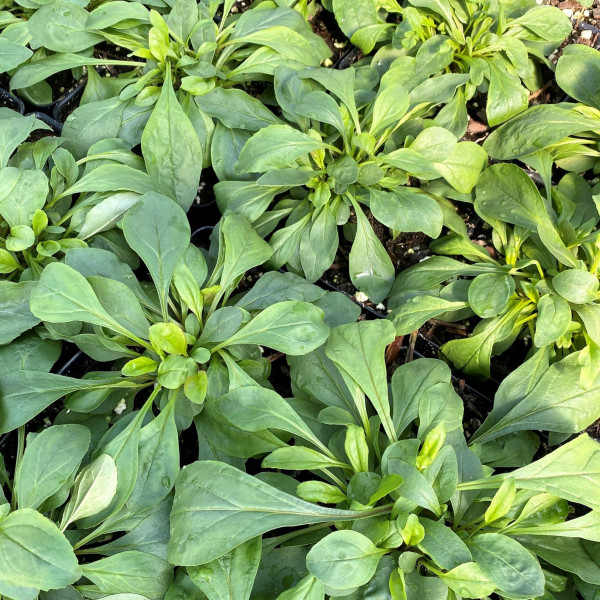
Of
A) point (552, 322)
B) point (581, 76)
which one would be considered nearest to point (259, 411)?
point (552, 322)

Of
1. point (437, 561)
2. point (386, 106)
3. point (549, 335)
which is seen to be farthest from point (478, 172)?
point (437, 561)

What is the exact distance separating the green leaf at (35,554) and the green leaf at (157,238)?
0.42 metres

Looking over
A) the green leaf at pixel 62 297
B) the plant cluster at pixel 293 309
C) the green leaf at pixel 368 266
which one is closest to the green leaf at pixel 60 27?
the plant cluster at pixel 293 309

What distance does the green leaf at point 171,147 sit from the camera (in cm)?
133

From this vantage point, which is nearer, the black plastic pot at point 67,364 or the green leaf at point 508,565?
the green leaf at point 508,565

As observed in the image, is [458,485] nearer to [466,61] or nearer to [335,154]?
[335,154]

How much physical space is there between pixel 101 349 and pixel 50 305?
16 cm

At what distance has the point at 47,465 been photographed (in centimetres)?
101

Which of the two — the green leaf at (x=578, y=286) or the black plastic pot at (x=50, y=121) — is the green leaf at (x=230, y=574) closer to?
the green leaf at (x=578, y=286)

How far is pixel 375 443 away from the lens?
3.69ft

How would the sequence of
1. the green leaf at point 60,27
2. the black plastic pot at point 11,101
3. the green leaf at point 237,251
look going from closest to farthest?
1. the green leaf at point 237,251
2. the green leaf at point 60,27
3. the black plastic pot at point 11,101

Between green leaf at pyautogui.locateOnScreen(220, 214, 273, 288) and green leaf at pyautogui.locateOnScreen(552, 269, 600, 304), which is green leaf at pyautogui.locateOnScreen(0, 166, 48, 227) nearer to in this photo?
green leaf at pyautogui.locateOnScreen(220, 214, 273, 288)

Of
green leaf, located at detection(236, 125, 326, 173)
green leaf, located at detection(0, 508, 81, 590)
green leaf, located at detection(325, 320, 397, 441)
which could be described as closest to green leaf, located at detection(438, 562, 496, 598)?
green leaf, located at detection(325, 320, 397, 441)

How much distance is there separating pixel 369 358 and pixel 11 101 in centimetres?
118
